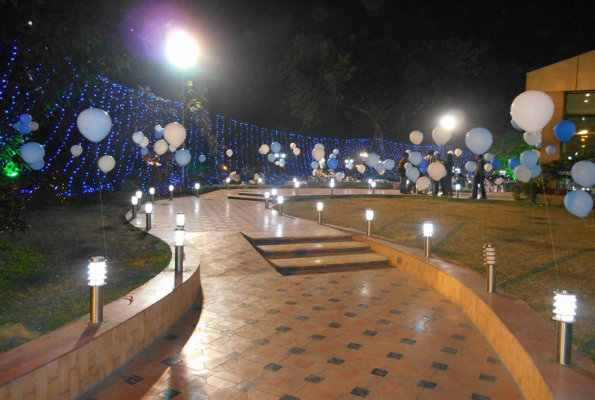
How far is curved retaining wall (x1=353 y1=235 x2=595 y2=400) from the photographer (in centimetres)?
359

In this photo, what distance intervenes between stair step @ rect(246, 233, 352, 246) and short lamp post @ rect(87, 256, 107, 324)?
6.07 m

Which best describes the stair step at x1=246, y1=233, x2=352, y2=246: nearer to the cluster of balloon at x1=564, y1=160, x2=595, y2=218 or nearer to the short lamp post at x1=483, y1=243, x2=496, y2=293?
the cluster of balloon at x1=564, y1=160, x2=595, y2=218

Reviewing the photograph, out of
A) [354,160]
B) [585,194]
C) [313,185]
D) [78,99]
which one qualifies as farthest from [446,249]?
[354,160]

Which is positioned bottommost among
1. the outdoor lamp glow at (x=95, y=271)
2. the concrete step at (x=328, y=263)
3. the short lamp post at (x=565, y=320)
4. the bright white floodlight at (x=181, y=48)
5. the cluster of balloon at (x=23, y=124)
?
the concrete step at (x=328, y=263)

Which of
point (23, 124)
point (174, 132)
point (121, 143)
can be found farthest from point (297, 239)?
point (121, 143)

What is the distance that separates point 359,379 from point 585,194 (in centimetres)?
630

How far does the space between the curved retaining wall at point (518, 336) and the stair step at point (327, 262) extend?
1.55m

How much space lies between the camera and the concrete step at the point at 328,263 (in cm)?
910

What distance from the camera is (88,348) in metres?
4.02

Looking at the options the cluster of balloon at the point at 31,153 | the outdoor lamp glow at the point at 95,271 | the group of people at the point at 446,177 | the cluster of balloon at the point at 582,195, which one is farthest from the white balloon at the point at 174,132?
the cluster of balloon at the point at 582,195

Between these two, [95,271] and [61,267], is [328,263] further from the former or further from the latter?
[95,271]

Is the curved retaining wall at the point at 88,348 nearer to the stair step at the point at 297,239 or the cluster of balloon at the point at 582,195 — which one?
the stair step at the point at 297,239

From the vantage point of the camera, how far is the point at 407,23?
108 feet

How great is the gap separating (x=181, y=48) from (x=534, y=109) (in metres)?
11.8
